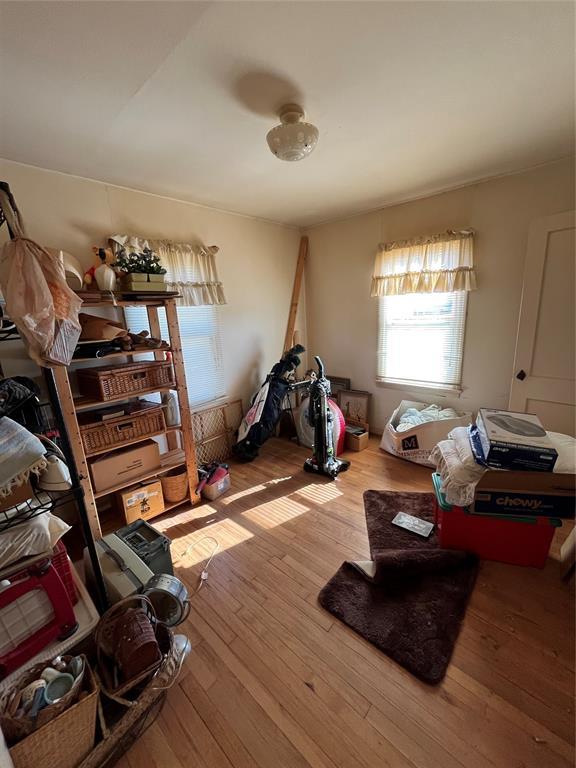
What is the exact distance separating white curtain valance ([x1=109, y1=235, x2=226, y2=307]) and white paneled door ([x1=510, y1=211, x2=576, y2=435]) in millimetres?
2621

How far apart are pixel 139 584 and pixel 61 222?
2337 millimetres

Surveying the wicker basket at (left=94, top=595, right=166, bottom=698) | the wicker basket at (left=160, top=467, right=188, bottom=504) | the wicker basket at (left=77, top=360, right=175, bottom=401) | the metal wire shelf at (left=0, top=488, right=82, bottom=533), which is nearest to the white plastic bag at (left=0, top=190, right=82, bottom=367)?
the metal wire shelf at (left=0, top=488, right=82, bottom=533)

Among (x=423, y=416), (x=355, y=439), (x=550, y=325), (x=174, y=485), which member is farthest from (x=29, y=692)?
(x=550, y=325)

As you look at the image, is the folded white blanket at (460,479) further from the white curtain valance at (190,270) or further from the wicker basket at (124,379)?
the white curtain valance at (190,270)

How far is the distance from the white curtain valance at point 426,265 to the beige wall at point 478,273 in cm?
12

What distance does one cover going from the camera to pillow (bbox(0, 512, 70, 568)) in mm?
1017

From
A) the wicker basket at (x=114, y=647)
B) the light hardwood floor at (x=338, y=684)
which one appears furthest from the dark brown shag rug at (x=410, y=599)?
the wicker basket at (x=114, y=647)

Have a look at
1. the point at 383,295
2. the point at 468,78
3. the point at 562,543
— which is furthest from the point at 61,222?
the point at 562,543

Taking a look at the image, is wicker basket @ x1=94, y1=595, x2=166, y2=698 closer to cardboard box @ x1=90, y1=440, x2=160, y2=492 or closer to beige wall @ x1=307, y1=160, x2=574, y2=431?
cardboard box @ x1=90, y1=440, x2=160, y2=492

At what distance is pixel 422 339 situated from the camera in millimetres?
3129

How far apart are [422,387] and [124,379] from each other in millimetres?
2800

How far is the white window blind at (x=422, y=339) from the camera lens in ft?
9.58

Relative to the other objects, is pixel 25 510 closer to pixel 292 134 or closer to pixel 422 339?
pixel 292 134

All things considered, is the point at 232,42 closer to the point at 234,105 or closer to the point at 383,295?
the point at 234,105
